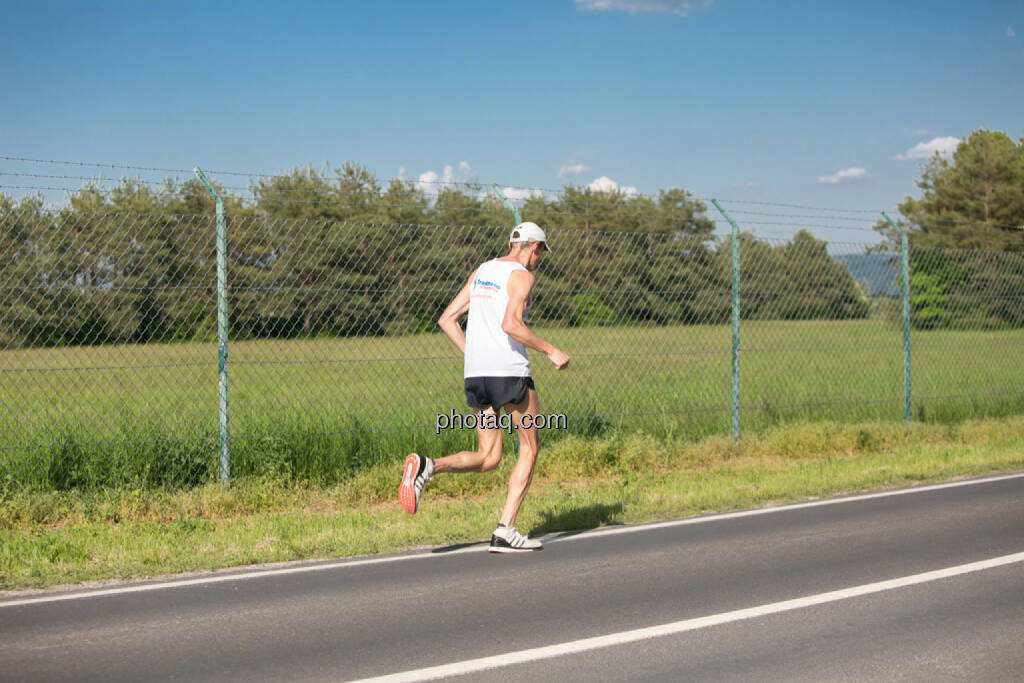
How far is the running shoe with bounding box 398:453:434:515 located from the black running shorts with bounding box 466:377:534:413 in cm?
50

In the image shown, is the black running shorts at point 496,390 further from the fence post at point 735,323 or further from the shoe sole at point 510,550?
the fence post at point 735,323

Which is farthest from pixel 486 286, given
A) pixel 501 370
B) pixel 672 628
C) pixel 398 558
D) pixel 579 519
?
pixel 672 628

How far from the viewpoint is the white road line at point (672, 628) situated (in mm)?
4056

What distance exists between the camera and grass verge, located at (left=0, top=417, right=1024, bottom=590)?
6.35m

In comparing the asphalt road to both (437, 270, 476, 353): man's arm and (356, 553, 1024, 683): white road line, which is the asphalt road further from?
(437, 270, 476, 353): man's arm

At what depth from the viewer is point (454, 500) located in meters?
8.29

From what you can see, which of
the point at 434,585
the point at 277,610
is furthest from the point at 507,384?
the point at 277,610

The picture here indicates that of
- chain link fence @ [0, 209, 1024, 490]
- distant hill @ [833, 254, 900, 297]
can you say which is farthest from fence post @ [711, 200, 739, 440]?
distant hill @ [833, 254, 900, 297]

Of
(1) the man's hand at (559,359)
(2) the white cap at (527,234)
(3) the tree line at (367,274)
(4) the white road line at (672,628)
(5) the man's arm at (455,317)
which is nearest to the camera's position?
(4) the white road line at (672,628)

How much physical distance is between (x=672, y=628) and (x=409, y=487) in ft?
6.90

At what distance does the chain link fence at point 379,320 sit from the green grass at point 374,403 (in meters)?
0.03

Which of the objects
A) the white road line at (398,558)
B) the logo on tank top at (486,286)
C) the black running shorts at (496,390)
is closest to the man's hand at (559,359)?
the black running shorts at (496,390)

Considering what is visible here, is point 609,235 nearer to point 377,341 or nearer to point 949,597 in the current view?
point 377,341

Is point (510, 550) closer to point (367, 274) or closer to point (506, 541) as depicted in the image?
point (506, 541)
